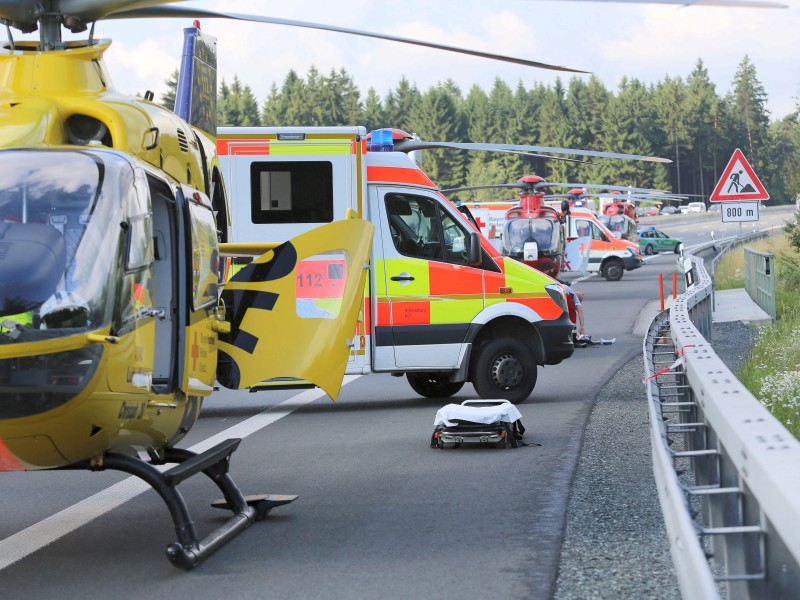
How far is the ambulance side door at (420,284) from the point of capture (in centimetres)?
1423

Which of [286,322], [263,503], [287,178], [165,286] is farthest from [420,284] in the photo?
[165,286]

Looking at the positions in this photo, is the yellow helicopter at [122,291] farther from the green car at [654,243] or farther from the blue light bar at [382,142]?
the green car at [654,243]

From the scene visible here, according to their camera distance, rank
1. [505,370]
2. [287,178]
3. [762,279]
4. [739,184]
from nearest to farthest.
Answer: [287,178], [505,370], [762,279], [739,184]

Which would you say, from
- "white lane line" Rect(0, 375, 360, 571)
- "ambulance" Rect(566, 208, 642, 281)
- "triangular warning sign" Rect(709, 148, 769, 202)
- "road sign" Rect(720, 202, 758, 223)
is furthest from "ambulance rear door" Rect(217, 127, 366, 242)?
"ambulance" Rect(566, 208, 642, 281)

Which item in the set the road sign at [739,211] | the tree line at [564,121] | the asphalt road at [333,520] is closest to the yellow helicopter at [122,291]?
the asphalt road at [333,520]

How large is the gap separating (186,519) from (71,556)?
0.87 meters

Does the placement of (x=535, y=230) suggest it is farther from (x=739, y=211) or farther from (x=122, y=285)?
(x=122, y=285)

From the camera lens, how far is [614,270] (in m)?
44.7

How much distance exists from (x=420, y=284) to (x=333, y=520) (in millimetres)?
6291

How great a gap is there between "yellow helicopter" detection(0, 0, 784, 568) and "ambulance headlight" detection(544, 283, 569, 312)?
6.17 metres

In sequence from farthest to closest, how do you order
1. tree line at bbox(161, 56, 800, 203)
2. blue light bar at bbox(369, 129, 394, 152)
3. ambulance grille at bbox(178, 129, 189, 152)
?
tree line at bbox(161, 56, 800, 203) → blue light bar at bbox(369, 129, 394, 152) → ambulance grille at bbox(178, 129, 189, 152)

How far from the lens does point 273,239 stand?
1409cm

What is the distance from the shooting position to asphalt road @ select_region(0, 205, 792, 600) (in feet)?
21.8

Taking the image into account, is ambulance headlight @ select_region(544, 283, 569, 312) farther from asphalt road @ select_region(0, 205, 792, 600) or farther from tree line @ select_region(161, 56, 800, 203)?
tree line @ select_region(161, 56, 800, 203)
